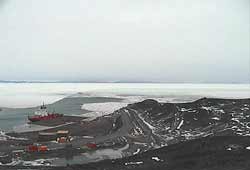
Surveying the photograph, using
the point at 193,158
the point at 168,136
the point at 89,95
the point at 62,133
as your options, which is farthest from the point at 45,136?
the point at 193,158

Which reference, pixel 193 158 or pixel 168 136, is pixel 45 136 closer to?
pixel 168 136

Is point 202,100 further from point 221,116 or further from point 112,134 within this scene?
point 112,134

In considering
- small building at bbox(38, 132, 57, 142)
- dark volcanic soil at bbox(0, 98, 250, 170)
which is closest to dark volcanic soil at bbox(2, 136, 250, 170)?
dark volcanic soil at bbox(0, 98, 250, 170)

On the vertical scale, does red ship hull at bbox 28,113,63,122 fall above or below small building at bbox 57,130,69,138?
above

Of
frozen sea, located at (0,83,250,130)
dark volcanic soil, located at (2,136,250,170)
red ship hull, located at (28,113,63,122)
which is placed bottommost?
dark volcanic soil, located at (2,136,250,170)

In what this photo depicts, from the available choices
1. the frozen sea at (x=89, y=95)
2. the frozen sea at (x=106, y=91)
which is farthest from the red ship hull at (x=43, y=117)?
the frozen sea at (x=106, y=91)

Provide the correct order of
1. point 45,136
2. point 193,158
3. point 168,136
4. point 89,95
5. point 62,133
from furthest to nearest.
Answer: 1. point 89,95
2. point 168,136
3. point 62,133
4. point 45,136
5. point 193,158

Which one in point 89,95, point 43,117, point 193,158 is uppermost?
point 89,95

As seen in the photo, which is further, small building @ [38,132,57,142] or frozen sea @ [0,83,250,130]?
frozen sea @ [0,83,250,130]

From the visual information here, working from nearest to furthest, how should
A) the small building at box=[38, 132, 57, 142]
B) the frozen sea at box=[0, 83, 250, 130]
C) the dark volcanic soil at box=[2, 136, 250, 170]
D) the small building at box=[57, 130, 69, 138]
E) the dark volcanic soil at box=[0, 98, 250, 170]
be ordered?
the dark volcanic soil at box=[2, 136, 250, 170] < the dark volcanic soil at box=[0, 98, 250, 170] < the small building at box=[38, 132, 57, 142] < the small building at box=[57, 130, 69, 138] < the frozen sea at box=[0, 83, 250, 130]

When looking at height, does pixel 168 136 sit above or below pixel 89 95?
below

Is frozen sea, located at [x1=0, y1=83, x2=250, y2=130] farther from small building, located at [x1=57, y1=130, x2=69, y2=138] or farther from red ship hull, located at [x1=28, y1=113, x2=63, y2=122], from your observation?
small building, located at [x1=57, y1=130, x2=69, y2=138]
